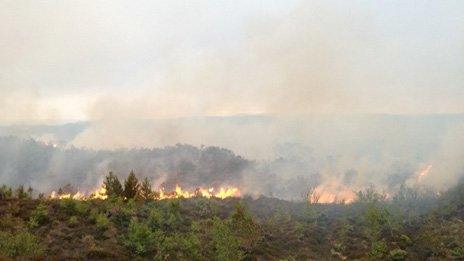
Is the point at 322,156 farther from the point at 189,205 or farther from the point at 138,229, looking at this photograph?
the point at 138,229

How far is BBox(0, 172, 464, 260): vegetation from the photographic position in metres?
22.8

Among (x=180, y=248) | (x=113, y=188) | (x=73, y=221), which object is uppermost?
(x=113, y=188)

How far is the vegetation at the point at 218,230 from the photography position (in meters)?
22.8

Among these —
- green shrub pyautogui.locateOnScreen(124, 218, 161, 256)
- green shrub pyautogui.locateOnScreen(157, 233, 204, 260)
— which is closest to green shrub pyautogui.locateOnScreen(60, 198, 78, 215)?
green shrub pyautogui.locateOnScreen(124, 218, 161, 256)

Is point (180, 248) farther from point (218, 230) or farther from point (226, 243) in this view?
point (218, 230)

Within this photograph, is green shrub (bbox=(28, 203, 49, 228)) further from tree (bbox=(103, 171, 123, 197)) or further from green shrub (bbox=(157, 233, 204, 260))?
tree (bbox=(103, 171, 123, 197))

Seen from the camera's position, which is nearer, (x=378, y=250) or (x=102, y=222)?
(x=378, y=250)

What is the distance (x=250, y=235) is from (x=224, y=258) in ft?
15.7

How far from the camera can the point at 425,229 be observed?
29016 millimetres

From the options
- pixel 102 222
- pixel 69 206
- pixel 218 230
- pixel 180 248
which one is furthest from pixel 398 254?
pixel 69 206

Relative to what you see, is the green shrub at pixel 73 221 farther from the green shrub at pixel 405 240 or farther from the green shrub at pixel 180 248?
the green shrub at pixel 405 240

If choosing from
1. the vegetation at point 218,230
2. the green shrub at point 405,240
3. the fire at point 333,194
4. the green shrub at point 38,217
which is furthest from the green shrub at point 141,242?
the fire at point 333,194

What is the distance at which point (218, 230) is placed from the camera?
25.6m

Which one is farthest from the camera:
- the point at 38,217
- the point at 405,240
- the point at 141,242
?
the point at 405,240
